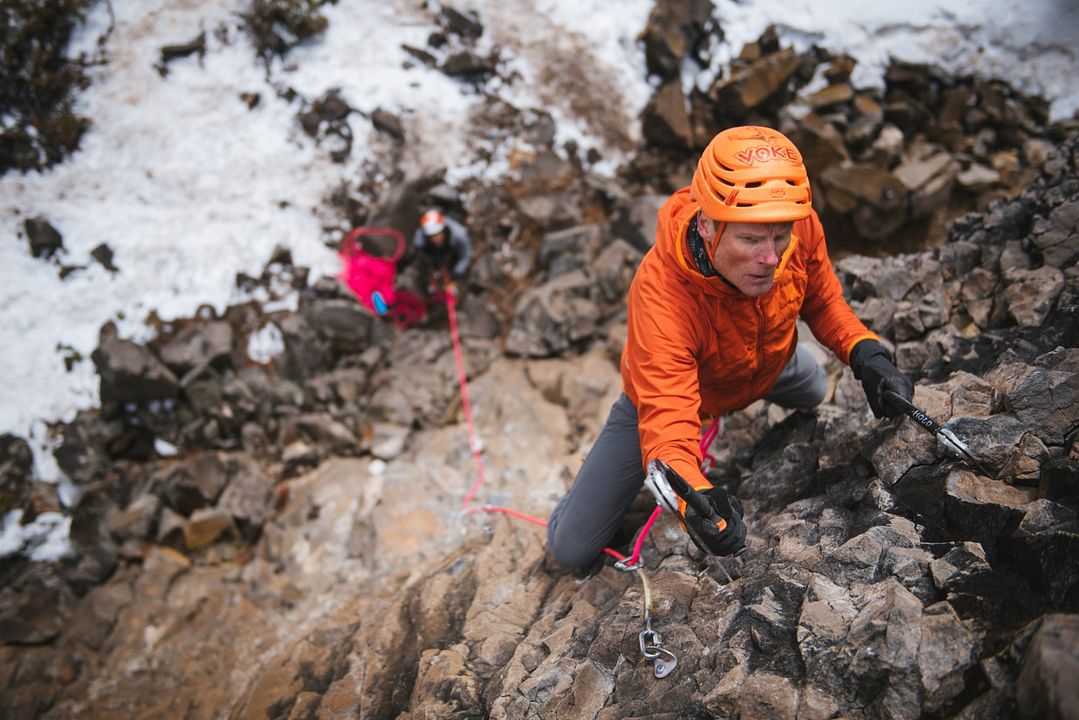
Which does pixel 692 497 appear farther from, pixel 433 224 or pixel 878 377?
pixel 433 224

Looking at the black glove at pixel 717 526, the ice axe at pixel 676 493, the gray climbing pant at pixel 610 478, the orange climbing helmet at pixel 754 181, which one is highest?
the orange climbing helmet at pixel 754 181

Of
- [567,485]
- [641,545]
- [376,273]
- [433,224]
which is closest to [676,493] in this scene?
[641,545]

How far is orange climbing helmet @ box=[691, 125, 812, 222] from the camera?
2.68 m

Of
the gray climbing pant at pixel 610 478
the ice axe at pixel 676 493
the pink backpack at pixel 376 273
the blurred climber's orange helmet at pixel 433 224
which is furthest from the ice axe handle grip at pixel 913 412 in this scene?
the pink backpack at pixel 376 273

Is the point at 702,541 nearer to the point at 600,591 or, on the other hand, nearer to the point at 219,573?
the point at 600,591

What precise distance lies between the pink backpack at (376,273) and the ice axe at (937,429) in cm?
648

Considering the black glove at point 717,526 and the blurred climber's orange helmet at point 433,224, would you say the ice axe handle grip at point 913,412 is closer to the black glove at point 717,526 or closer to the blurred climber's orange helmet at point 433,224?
the black glove at point 717,526

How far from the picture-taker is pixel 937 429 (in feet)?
9.78

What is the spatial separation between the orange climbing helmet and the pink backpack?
609 cm

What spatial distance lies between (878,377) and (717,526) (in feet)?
4.59

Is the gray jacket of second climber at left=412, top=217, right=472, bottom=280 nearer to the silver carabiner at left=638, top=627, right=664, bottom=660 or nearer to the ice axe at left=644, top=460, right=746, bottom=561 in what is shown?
the ice axe at left=644, top=460, right=746, bottom=561

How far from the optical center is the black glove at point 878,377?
3275 mm

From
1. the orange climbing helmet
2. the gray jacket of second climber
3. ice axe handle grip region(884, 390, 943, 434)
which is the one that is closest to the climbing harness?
ice axe handle grip region(884, 390, 943, 434)

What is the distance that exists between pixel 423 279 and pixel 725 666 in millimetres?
6926
